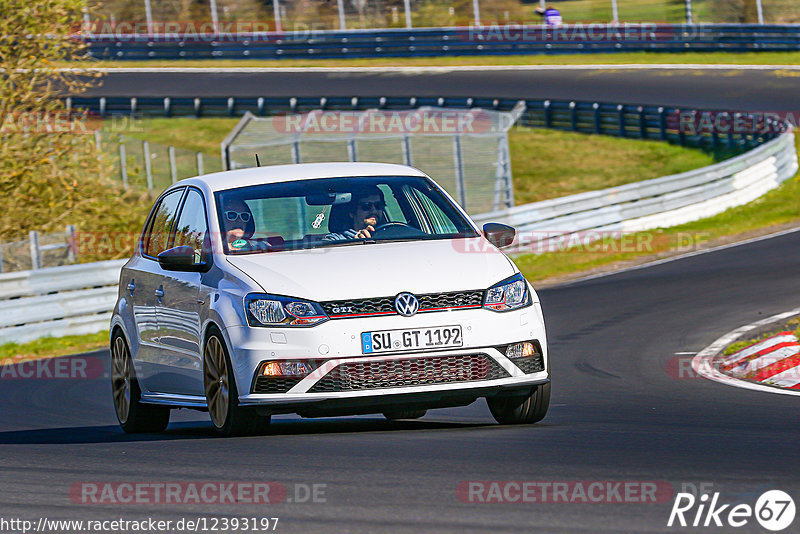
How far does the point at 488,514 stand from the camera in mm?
5352

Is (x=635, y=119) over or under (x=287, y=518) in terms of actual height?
under

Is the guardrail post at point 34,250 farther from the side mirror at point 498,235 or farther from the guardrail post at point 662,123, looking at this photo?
the guardrail post at point 662,123

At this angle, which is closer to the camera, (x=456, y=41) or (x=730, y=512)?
(x=730, y=512)

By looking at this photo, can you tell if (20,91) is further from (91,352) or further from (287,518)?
(287,518)

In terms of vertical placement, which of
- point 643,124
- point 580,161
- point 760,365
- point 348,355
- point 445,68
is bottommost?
point 580,161

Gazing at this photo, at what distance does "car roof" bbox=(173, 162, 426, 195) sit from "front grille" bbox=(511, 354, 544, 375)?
1.69m

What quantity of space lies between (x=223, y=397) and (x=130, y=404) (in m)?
1.85

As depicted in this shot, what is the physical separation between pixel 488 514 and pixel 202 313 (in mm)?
3223

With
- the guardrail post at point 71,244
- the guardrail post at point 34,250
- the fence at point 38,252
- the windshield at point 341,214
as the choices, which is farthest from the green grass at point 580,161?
the windshield at point 341,214

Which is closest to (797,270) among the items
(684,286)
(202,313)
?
(684,286)

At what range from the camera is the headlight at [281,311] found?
7.50 meters

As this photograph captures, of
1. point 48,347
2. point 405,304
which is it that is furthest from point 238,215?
point 48,347

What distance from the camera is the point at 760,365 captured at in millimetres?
10977

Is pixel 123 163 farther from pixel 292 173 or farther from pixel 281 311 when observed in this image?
pixel 281 311
